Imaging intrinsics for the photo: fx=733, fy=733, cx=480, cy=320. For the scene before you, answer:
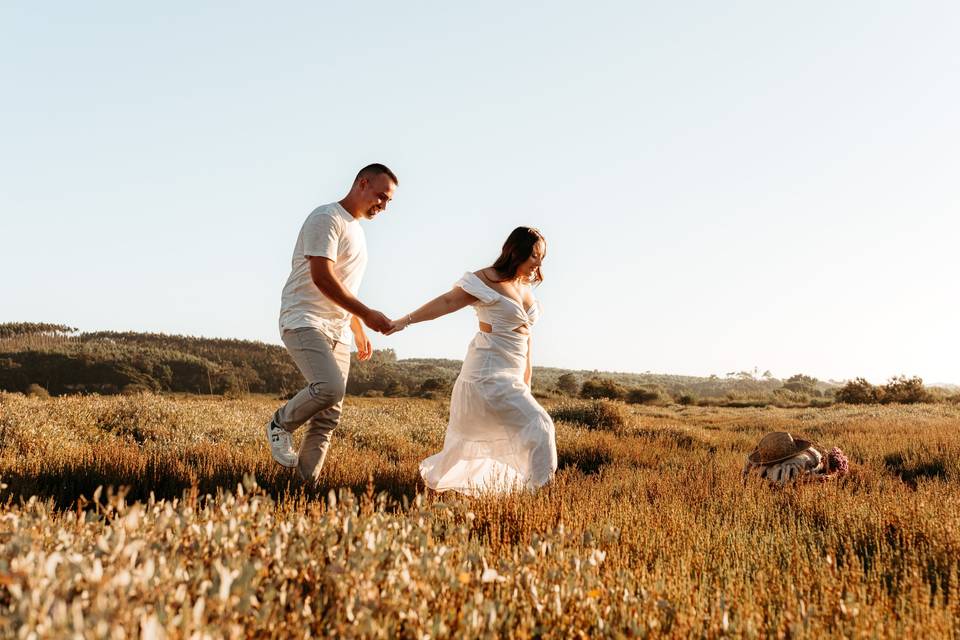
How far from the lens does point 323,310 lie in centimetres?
567

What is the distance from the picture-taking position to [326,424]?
5.88m

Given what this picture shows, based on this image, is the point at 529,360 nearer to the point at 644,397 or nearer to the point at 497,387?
the point at 497,387

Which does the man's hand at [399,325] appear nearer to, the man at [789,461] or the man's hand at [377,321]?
the man's hand at [377,321]

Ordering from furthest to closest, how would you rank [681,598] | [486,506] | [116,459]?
[116,459] → [486,506] → [681,598]

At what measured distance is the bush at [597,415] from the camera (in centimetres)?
1658

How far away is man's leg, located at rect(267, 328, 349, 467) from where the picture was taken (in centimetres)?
543

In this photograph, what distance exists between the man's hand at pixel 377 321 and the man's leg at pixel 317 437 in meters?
0.28

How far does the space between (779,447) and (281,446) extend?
5106 millimetres

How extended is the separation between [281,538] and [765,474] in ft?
20.8

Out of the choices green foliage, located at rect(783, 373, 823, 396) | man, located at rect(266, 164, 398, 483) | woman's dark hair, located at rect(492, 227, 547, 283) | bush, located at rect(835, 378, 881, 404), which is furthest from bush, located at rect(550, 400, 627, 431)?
green foliage, located at rect(783, 373, 823, 396)

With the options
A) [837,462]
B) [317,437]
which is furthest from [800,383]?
[317,437]

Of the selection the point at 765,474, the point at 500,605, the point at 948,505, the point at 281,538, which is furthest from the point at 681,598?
the point at 765,474

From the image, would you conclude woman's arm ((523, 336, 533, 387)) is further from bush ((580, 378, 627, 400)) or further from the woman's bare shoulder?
bush ((580, 378, 627, 400))

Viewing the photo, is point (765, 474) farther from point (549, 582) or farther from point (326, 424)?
point (549, 582)
